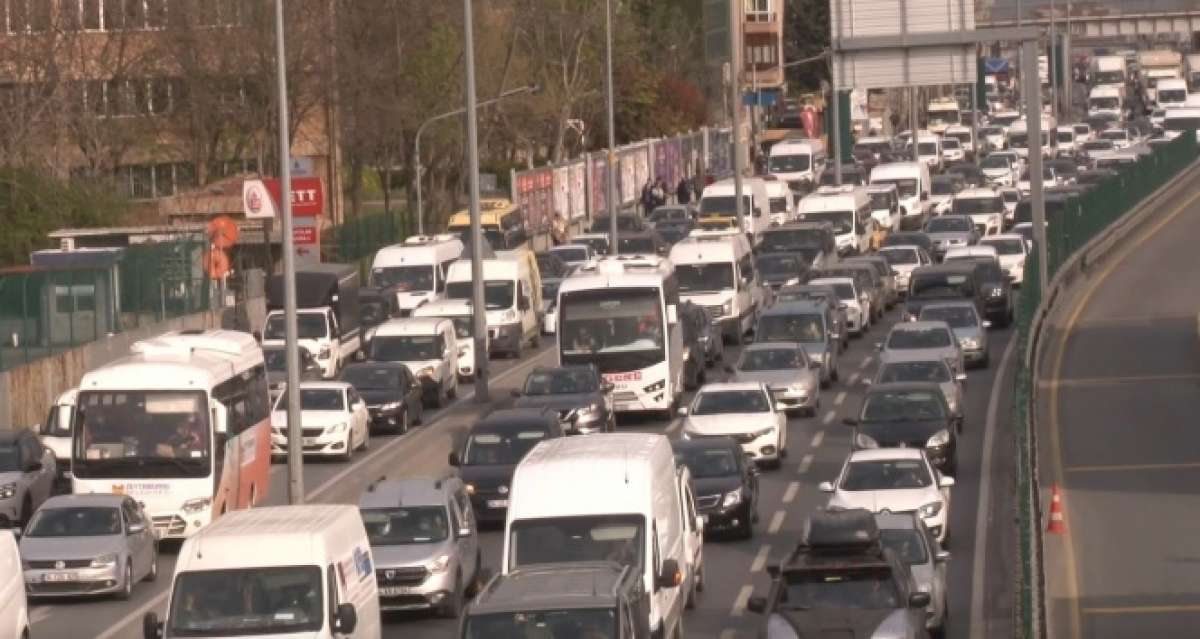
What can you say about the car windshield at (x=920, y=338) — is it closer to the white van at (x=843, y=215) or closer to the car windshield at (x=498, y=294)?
the car windshield at (x=498, y=294)

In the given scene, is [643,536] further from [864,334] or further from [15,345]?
[864,334]

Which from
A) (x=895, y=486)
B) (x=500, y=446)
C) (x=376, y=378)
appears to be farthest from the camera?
(x=376, y=378)

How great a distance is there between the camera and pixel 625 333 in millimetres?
42938

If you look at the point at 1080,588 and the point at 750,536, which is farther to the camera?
the point at 750,536

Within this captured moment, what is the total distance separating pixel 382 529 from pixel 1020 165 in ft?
238

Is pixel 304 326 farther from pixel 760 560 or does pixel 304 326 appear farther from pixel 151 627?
pixel 151 627

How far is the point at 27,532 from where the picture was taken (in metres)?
29.6

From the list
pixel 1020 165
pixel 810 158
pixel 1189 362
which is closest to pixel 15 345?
pixel 1189 362

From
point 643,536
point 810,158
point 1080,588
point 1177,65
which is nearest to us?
point 643,536

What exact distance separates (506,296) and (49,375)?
10649mm

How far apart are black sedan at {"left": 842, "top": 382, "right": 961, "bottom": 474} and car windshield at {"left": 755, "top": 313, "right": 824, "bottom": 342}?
9.56 meters

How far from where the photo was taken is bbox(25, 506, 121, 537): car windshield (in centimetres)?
2925

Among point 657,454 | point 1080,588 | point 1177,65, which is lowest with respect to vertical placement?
point 1080,588

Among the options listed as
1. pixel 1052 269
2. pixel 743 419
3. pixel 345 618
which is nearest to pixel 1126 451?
pixel 743 419
